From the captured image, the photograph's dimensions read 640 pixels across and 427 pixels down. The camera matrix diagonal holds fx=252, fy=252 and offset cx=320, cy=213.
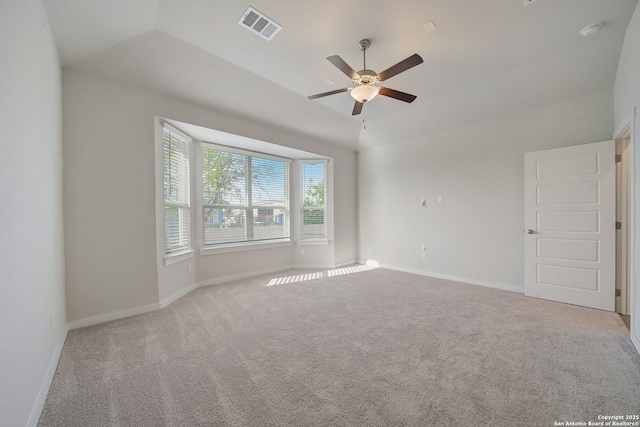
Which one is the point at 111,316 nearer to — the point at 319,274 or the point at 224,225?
the point at 224,225

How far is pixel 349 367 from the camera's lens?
1988mm

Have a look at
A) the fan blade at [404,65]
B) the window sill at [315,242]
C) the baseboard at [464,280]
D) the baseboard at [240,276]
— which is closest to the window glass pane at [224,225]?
the baseboard at [240,276]

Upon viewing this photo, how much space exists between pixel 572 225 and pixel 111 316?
579 cm

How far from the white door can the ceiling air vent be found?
3.75 m

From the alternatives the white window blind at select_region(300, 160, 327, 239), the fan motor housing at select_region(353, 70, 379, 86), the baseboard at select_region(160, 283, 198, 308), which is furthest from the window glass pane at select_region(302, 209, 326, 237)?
the fan motor housing at select_region(353, 70, 379, 86)

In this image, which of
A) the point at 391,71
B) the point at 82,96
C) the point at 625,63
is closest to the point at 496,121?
the point at 625,63

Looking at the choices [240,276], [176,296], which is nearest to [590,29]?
[240,276]

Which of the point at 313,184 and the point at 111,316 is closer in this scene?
the point at 111,316

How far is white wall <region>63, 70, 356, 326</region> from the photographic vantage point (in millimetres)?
2686

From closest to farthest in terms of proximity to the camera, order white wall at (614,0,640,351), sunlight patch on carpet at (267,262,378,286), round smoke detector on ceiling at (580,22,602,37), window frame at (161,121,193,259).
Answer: white wall at (614,0,640,351) → round smoke detector on ceiling at (580,22,602,37) → window frame at (161,121,193,259) → sunlight patch on carpet at (267,262,378,286)

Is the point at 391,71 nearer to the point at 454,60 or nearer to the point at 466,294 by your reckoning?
the point at 454,60

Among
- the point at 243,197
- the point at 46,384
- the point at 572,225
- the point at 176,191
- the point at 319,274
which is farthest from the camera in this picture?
the point at 319,274

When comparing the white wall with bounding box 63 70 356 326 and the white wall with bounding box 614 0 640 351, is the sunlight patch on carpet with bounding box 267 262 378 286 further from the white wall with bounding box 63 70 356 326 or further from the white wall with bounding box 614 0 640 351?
the white wall with bounding box 614 0 640 351

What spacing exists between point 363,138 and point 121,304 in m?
4.96
